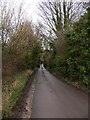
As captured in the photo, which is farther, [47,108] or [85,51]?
[85,51]

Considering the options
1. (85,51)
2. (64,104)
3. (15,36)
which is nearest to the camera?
(64,104)

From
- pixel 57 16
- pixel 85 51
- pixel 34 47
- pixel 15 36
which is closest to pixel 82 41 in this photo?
pixel 85 51

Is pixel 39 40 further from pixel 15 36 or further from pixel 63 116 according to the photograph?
pixel 63 116

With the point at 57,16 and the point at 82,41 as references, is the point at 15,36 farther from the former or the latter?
the point at 57,16

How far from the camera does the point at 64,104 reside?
11.2 m

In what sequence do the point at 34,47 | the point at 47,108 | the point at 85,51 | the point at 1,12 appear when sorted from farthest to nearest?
1. the point at 34,47
2. the point at 1,12
3. the point at 85,51
4. the point at 47,108

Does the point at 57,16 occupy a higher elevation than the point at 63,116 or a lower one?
higher

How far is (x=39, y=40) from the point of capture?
1705 inches

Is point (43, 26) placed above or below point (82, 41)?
above

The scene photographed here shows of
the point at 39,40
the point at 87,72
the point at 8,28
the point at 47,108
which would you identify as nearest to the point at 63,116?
the point at 47,108

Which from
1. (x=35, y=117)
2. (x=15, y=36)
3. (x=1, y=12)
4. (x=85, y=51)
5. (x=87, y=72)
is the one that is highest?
(x=1, y=12)

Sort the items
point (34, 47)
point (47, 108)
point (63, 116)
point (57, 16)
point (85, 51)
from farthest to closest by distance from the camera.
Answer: point (34, 47) → point (57, 16) → point (85, 51) → point (47, 108) → point (63, 116)

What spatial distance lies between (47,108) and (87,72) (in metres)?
4.94

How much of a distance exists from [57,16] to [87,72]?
2495 cm
